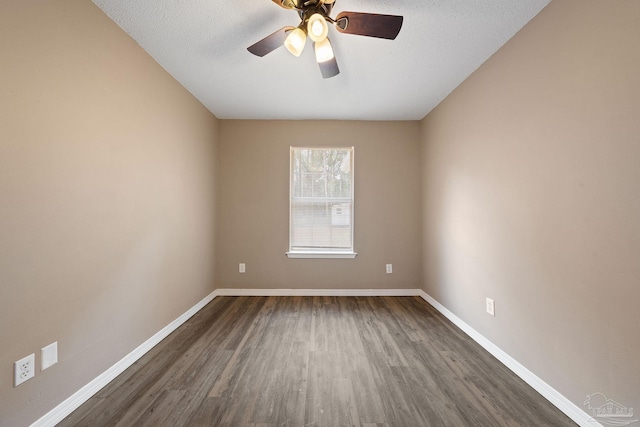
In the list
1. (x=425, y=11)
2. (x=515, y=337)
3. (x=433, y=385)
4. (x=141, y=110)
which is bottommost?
(x=433, y=385)

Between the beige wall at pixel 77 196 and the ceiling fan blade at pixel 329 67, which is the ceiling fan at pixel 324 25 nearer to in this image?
the ceiling fan blade at pixel 329 67

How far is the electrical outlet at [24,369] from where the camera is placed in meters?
1.26

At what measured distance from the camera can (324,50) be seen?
173 cm

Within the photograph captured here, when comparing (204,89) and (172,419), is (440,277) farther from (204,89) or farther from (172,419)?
(204,89)

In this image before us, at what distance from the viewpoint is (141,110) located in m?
2.14

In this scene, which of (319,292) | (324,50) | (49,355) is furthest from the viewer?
(319,292)

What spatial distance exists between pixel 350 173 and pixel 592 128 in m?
2.59

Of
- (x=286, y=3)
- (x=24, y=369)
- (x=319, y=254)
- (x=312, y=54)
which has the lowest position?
(x=24, y=369)

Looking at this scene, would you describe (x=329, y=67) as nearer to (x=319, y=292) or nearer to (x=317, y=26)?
(x=317, y=26)

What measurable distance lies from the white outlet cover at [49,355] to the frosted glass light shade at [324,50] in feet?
7.41

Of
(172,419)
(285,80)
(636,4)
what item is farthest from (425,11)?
(172,419)

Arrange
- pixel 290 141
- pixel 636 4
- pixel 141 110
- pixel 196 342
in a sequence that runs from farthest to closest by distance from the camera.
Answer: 1. pixel 290 141
2. pixel 196 342
3. pixel 141 110
4. pixel 636 4

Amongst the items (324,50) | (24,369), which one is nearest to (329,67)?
(324,50)

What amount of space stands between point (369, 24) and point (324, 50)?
1.05 ft
